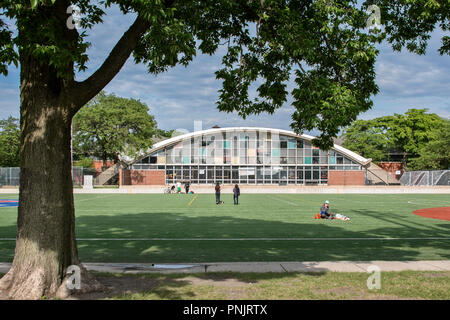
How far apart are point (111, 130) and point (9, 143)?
60.7 feet

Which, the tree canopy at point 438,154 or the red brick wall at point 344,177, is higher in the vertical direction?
the tree canopy at point 438,154

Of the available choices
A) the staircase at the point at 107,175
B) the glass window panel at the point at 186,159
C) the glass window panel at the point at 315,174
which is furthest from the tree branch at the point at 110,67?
the staircase at the point at 107,175

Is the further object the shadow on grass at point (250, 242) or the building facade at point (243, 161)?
the building facade at point (243, 161)

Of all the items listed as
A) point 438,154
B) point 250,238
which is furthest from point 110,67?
point 438,154

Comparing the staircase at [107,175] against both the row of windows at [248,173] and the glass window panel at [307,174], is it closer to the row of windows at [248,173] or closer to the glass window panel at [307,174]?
the row of windows at [248,173]

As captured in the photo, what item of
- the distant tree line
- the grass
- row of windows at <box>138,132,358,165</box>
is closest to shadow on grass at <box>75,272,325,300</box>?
the grass

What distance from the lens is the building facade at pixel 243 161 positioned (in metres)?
62.0

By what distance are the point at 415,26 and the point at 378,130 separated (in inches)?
2865

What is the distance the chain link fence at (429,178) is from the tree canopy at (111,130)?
3815 cm

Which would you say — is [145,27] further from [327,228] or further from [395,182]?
[395,182]

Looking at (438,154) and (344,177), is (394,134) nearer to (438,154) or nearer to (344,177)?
(438,154)

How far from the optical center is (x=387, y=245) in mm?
12086

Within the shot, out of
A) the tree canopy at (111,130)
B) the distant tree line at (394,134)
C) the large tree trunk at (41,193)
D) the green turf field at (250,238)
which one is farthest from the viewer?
the distant tree line at (394,134)
